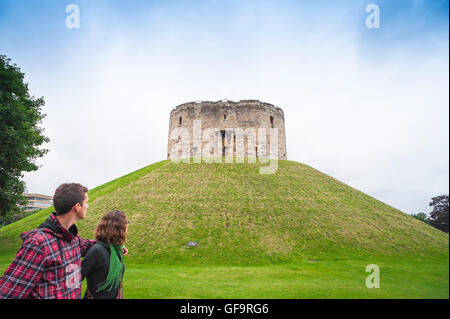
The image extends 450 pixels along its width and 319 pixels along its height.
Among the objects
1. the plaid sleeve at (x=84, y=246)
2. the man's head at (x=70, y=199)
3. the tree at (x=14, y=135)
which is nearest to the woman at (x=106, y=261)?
the plaid sleeve at (x=84, y=246)

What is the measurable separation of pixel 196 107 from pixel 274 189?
20860mm

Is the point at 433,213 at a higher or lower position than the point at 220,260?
higher

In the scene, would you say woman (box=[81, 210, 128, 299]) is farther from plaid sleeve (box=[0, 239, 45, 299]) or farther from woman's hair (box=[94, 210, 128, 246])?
plaid sleeve (box=[0, 239, 45, 299])

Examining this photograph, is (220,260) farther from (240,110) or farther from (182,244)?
(240,110)

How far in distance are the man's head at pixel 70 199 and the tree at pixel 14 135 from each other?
1602 centimetres

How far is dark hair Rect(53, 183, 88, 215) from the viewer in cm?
325

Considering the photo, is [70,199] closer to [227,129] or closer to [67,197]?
[67,197]

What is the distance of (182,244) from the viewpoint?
19406mm

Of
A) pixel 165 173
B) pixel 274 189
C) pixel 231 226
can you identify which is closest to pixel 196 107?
pixel 165 173

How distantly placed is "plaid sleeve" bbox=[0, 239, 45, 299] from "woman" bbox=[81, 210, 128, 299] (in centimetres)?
71

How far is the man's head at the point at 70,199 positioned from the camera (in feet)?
10.7

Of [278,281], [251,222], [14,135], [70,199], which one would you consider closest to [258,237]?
[251,222]

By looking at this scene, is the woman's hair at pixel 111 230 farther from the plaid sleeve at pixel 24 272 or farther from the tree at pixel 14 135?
the tree at pixel 14 135

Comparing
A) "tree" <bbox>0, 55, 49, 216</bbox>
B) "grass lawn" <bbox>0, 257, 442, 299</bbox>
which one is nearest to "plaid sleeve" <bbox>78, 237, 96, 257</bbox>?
"grass lawn" <bbox>0, 257, 442, 299</bbox>
